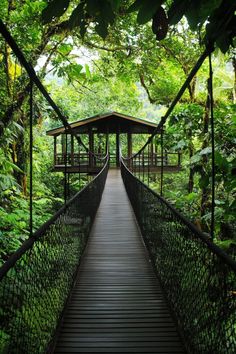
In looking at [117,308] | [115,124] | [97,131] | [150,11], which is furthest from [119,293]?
[97,131]

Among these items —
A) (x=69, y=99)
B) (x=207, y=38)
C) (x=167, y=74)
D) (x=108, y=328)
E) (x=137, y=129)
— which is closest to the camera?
(x=207, y=38)

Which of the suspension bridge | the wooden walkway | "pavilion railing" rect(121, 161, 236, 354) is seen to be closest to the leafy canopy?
the suspension bridge

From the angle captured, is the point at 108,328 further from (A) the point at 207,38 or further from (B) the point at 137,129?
(B) the point at 137,129

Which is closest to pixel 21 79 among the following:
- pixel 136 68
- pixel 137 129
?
pixel 136 68

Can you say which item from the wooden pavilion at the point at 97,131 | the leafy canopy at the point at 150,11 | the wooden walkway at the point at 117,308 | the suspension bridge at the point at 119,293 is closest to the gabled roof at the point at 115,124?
the wooden pavilion at the point at 97,131

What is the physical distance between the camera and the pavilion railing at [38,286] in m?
1.26

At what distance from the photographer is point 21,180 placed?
801cm

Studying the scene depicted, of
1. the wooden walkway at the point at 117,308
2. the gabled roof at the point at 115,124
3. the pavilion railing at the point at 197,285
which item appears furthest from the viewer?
the gabled roof at the point at 115,124

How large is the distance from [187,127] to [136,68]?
3751mm

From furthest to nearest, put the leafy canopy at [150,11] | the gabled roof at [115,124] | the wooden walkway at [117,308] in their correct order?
the gabled roof at [115,124], the wooden walkway at [117,308], the leafy canopy at [150,11]

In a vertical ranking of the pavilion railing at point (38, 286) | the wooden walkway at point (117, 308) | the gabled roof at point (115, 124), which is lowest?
the wooden walkway at point (117, 308)

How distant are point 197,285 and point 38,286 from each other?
69cm

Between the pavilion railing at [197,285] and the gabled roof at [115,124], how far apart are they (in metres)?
12.5

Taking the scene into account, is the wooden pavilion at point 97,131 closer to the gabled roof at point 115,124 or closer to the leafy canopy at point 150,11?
the gabled roof at point 115,124
